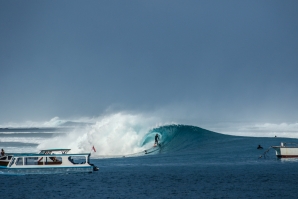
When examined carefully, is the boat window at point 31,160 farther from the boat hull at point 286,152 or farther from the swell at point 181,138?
the boat hull at point 286,152

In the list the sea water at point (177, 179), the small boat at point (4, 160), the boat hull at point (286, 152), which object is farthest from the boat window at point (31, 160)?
the boat hull at point (286, 152)

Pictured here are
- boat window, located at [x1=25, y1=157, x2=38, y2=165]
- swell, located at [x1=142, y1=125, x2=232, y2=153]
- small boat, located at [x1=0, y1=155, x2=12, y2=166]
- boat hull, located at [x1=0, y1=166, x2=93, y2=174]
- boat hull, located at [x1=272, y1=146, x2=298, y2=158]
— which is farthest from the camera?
swell, located at [x1=142, y1=125, x2=232, y2=153]

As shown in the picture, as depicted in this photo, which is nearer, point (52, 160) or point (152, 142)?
point (52, 160)

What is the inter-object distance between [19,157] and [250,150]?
26.4m

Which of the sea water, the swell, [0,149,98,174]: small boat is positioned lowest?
the sea water

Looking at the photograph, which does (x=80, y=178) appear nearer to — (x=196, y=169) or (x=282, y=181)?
(x=196, y=169)

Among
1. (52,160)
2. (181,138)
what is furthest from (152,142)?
(52,160)

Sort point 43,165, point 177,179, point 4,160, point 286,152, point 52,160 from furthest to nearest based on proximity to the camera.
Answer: point 286,152 < point 4,160 < point 52,160 < point 43,165 < point 177,179

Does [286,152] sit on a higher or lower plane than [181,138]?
lower

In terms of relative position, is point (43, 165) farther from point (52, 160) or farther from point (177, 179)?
point (177, 179)

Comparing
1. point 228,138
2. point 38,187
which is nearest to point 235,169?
point 38,187

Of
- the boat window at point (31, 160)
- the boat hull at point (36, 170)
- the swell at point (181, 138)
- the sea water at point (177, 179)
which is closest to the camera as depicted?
the sea water at point (177, 179)

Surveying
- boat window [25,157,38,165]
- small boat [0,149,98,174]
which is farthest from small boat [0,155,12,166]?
boat window [25,157,38,165]

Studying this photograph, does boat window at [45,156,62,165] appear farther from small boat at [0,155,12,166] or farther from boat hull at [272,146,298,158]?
boat hull at [272,146,298,158]
